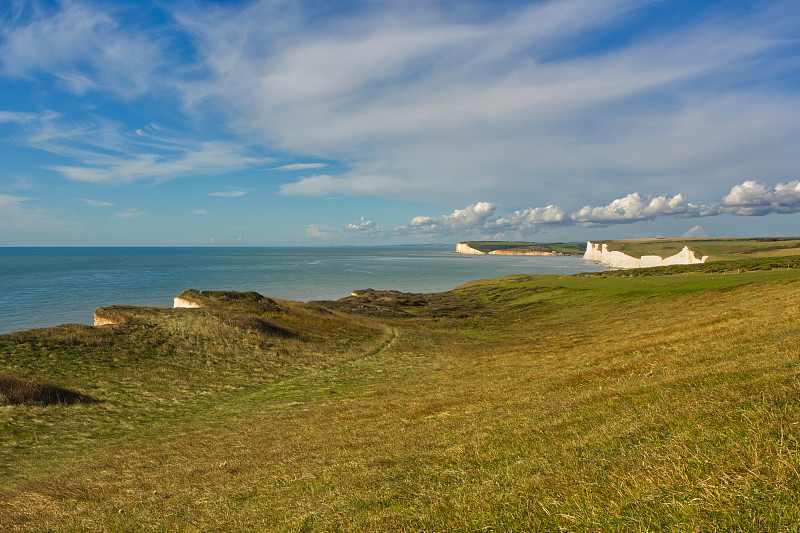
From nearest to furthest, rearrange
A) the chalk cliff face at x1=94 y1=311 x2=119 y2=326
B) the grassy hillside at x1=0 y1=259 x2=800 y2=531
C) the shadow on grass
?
the grassy hillside at x1=0 y1=259 x2=800 y2=531
the shadow on grass
the chalk cliff face at x1=94 y1=311 x2=119 y2=326

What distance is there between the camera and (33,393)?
2053 cm

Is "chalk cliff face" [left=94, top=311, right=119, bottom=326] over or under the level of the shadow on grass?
over

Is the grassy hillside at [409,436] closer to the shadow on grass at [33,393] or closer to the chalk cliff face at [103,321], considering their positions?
the shadow on grass at [33,393]

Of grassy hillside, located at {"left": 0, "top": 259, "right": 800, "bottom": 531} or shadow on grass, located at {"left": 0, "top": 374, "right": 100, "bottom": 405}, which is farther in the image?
shadow on grass, located at {"left": 0, "top": 374, "right": 100, "bottom": 405}

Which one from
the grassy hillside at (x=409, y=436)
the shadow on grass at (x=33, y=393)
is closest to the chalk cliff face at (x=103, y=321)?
the grassy hillside at (x=409, y=436)

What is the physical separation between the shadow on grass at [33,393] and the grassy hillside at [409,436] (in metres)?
0.47

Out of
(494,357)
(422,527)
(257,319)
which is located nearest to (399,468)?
(422,527)

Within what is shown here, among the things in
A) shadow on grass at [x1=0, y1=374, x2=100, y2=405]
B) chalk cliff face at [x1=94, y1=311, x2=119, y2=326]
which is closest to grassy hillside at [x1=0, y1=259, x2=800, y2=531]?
shadow on grass at [x1=0, y1=374, x2=100, y2=405]

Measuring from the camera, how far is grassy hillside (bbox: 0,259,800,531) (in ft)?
18.8

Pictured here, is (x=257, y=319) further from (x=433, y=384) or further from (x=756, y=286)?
(x=756, y=286)

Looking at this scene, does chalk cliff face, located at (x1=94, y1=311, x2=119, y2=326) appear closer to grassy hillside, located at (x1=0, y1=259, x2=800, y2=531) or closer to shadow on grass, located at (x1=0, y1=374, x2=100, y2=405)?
grassy hillside, located at (x1=0, y1=259, x2=800, y2=531)

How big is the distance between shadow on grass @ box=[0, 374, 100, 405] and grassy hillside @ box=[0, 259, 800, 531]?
0.47 meters

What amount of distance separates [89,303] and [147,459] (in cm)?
8940

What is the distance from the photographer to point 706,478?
17.4 feet
